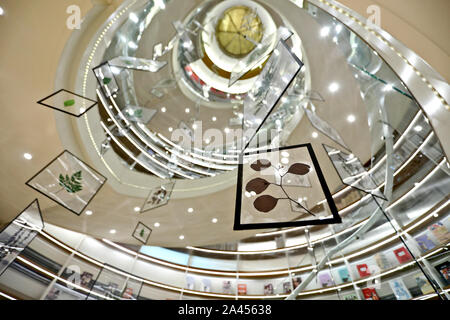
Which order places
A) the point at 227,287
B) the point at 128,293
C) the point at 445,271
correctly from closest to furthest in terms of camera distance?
the point at 445,271, the point at 128,293, the point at 227,287

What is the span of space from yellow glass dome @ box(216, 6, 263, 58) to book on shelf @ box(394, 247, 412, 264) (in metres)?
6.31

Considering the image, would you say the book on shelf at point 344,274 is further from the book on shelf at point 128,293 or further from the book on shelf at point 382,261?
the book on shelf at point 128,293

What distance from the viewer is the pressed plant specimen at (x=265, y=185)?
5.09 ft

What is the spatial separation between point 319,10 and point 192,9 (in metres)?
4.42

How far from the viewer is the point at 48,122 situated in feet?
13.6

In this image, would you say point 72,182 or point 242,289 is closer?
point 72,182

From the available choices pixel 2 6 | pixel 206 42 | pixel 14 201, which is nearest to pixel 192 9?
pixel 206 42

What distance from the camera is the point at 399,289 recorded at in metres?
3.15

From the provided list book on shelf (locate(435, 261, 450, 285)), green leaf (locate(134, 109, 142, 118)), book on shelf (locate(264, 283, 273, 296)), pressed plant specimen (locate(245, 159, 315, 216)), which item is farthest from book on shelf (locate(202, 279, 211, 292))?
pressed plant specimen (locate(245, 159, 315, 216))

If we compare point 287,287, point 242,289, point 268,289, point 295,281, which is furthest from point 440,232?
point 242,289

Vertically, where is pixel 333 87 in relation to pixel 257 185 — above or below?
above

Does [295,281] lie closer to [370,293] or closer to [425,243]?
[370,293]

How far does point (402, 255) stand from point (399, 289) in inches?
20.1

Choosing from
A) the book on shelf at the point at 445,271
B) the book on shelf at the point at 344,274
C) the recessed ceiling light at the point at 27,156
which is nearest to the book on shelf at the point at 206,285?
the book on shelf at the point at 344,274
